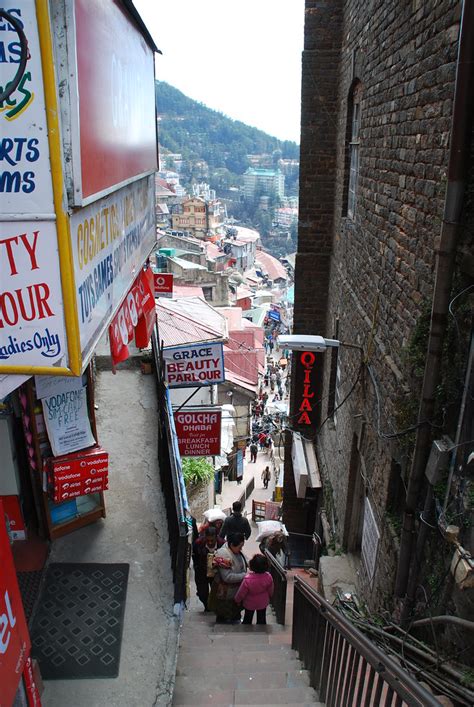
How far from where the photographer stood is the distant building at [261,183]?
6772 inches

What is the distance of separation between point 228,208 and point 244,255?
264 ft

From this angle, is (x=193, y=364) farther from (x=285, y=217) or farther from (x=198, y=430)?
(x=285, y=217)

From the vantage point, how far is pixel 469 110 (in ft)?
11.3

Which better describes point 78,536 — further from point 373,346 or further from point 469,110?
point 469,110

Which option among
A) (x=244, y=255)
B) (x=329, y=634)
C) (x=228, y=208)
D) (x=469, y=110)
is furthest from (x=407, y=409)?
(x=228, y=208)

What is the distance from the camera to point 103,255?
368 cm

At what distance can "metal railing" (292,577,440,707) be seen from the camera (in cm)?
291

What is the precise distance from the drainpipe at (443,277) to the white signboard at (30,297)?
2.41m

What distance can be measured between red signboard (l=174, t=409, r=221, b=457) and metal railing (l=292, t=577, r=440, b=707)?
A: 4.16 m

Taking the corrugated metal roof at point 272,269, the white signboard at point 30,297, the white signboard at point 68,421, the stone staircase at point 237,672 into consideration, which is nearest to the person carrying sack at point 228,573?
the stone staircase at point 237,672

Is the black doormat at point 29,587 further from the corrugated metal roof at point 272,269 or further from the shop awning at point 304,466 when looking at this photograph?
the corrugated metal roof at point 272,269

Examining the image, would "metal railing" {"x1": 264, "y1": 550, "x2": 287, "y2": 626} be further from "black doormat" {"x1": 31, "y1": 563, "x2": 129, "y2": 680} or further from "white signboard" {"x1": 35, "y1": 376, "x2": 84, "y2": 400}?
"white signboard" {"x1": 35, "y1": 376, "x2": 84, "y2": 400}

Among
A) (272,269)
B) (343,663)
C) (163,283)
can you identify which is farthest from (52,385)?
(272,269)

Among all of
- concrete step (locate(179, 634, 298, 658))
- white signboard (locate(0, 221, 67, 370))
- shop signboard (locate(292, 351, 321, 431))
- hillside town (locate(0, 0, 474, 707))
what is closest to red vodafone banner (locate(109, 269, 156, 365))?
hillside town (locate(0, 0, 474, 707))
